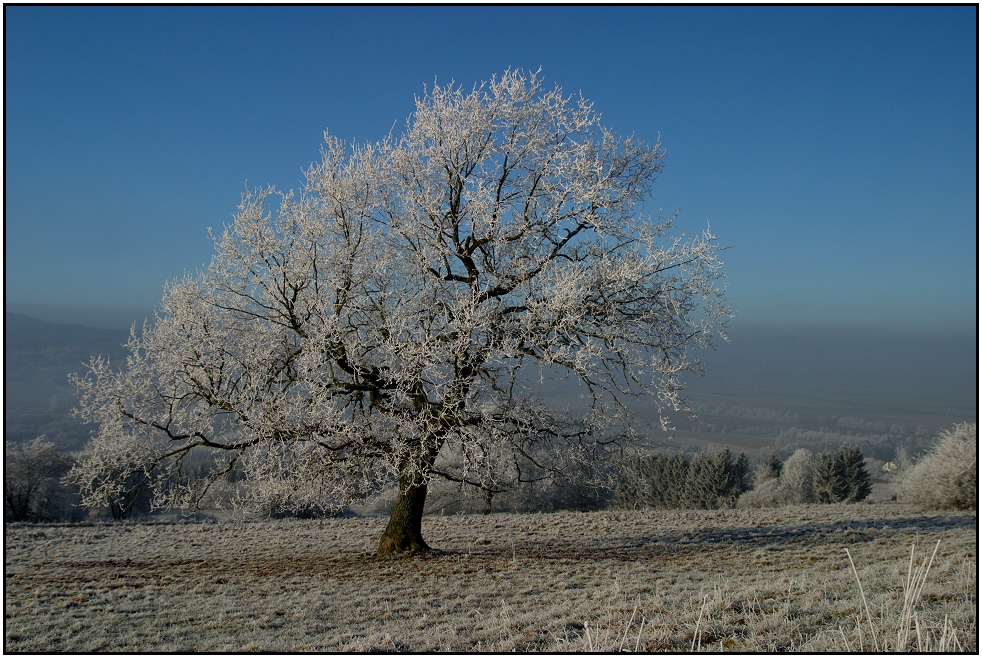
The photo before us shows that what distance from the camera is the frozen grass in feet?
19.6

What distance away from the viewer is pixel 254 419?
10570 mm

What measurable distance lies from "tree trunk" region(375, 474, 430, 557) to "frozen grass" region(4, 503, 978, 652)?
476 millimetres

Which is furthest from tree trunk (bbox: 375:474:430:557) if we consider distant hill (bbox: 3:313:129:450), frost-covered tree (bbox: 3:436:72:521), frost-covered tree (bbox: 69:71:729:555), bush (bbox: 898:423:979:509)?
frost-covered tree (bbox: 3:436:72:521)

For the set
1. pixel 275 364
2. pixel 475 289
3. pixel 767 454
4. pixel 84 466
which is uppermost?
pixel 475 289

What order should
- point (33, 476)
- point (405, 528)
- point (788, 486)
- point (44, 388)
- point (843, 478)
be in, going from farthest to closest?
point (788, 486)
point (843, 478)
point (33, 476)
point (44, 388)
point (405, 528)

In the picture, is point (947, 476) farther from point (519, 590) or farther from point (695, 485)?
point (695, 485)

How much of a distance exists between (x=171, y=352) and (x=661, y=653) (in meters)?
9.69

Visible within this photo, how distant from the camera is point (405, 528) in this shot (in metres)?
12.5

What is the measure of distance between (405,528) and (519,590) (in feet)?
12.7

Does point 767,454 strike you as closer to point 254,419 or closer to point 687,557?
point 687,557

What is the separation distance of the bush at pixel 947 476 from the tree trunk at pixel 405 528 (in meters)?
22.0

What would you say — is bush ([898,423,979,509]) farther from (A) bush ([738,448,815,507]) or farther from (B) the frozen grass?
(A) bush ([738,448,815,507])

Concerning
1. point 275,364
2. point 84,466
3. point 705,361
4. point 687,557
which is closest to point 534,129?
→ point 705,361

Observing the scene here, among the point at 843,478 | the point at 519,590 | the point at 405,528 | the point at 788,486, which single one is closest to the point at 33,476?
the point at 405,528
